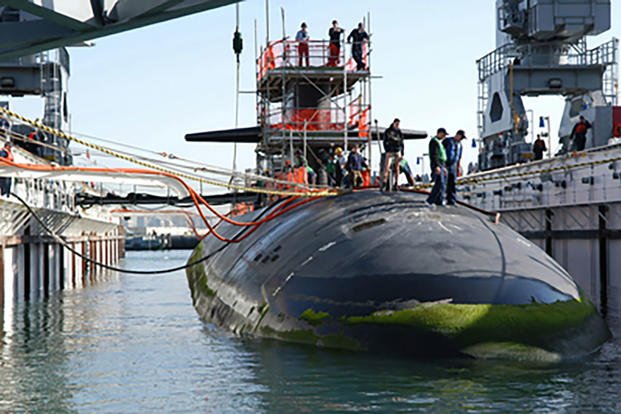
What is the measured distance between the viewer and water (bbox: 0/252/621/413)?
37.1 feet

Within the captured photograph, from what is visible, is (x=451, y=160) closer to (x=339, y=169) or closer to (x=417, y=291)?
(x=417, y=291)

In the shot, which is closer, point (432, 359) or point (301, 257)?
point (432, 359)

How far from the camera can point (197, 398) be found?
11914 millimetres

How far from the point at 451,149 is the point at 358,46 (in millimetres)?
14753

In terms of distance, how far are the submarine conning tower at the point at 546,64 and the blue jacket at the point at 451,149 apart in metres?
22.3

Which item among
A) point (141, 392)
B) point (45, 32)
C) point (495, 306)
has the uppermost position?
point (45, 32)

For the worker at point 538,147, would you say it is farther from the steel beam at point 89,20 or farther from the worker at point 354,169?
the steel beam at point 89,20

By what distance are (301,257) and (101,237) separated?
39631mm

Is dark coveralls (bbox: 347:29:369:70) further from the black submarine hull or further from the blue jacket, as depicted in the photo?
the blue jacket

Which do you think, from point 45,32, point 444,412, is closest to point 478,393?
point 444,412

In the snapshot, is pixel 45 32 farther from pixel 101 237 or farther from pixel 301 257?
pixel 101 237

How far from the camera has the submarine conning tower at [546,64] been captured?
130 feet

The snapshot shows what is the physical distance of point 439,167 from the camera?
16.9m

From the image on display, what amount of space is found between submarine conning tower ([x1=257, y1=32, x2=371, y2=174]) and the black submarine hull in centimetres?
1289
